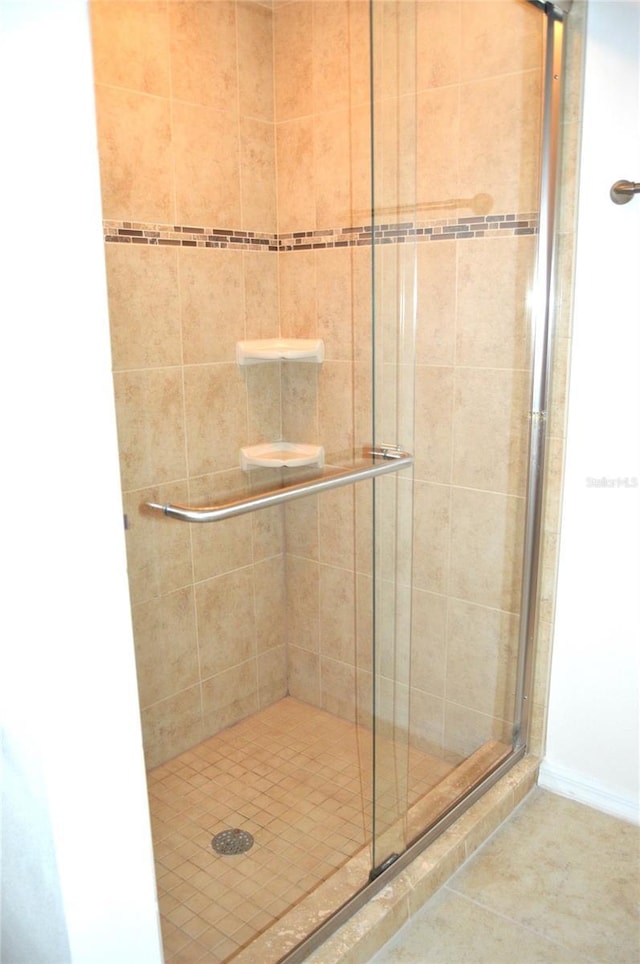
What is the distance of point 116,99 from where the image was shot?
1661 mm

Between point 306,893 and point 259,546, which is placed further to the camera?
point 259,546

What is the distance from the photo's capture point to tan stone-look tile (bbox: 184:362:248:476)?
191cm

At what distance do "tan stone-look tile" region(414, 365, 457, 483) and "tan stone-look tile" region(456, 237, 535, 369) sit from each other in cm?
7

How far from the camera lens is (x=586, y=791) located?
6.02ft

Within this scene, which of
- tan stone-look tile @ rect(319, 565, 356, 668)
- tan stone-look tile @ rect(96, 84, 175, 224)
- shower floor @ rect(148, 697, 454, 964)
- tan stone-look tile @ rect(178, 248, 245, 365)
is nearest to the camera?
shower floor @ rect(148, 697, 454, 964)

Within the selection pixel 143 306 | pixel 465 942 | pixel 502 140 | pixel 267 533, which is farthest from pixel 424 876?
pixel 502 140

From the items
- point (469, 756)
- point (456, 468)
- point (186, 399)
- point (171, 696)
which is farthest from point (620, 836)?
point (186, 399)

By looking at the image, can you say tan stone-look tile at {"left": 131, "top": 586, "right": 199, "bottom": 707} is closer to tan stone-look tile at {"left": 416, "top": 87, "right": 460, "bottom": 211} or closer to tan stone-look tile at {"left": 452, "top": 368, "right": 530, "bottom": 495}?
tan stone-look tile at {"left": 452, "top": 368, "right": 530, "bottom": 495}

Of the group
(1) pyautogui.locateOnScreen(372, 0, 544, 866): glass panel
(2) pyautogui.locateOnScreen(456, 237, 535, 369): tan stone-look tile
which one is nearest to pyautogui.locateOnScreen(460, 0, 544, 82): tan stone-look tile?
(1) pyautogui.locateOnScreen(372, 0, 544, 866): glass panel

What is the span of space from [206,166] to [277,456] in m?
0.78

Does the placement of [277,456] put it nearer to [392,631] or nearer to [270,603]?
[270,603]

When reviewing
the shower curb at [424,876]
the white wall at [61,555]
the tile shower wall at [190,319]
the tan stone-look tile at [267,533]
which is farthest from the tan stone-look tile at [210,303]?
the shower curb at [424,876]

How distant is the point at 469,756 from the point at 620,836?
1.24ft

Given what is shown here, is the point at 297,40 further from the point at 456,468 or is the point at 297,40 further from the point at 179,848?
the point at 179,848
